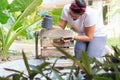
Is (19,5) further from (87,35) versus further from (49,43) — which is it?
(87,35)

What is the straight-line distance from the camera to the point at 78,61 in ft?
2.86

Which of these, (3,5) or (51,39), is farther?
(3,5)

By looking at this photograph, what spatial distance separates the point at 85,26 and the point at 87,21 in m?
0.07

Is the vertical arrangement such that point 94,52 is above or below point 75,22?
below

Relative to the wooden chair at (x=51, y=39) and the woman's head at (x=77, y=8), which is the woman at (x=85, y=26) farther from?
the wooden chair at (x=51, y=39)

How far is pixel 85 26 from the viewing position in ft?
12.1

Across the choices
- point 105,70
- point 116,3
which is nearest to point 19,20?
point 105,70

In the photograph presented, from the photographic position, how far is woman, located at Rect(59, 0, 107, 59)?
3.63 meters

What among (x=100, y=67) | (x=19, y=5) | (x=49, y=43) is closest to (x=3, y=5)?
(x=19, y=5)

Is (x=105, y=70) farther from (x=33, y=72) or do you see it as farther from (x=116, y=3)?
(x=116, y=3)

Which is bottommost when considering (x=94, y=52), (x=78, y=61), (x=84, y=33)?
(x=94, y=52)

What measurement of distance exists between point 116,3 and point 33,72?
7.91 meters

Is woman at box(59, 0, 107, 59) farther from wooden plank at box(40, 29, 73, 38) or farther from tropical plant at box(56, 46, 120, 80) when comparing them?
tropical plant at box(56, 46, 120, 80)

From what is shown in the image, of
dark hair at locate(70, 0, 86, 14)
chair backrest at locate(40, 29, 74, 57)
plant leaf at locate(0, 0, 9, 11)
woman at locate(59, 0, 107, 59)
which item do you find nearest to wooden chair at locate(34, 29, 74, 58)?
chair backrest at locate(40, 29, 74, 57)
